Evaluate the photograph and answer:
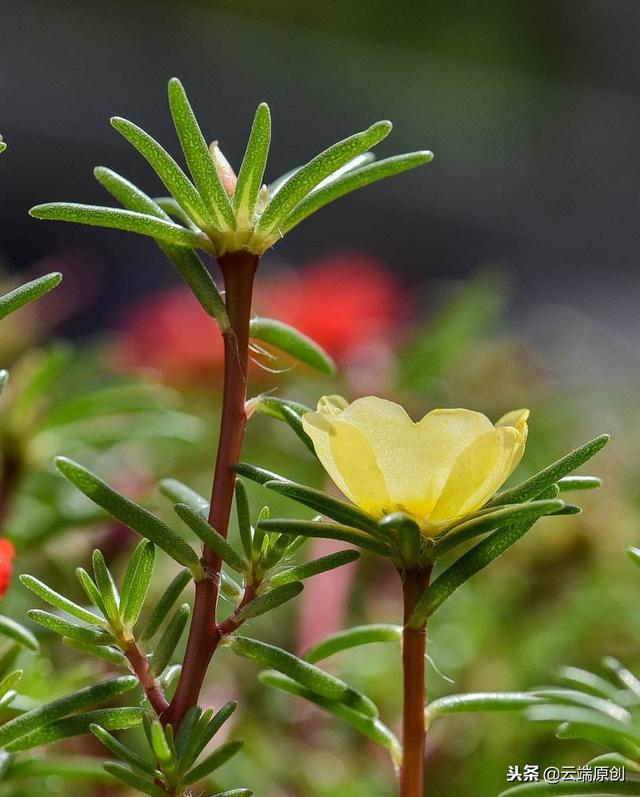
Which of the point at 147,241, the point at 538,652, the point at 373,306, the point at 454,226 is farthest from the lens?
the point at 454,226

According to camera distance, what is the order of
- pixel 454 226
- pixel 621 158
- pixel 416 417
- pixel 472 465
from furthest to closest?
pixel 621 158 < pixel 454 226 < pixel 416 417 < pixel 472 465

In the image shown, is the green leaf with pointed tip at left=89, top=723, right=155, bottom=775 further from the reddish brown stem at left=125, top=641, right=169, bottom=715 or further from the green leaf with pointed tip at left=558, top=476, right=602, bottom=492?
the green leaf with pointed tip at left=558, top=476, right=602, bottom=492

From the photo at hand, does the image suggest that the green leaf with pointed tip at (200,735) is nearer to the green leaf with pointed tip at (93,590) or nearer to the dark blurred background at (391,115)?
the green leaf with pointed tip at (93,590)

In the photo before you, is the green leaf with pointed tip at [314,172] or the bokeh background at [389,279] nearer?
the green leaf with pointed tip at [314,172]

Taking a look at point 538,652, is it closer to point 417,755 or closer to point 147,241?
point 417,755

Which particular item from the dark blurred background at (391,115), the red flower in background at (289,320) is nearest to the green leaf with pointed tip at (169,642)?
the red flower in background at (289,320)

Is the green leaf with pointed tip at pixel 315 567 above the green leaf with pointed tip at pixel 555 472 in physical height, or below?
below

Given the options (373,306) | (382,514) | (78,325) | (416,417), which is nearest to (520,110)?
(78,325)
